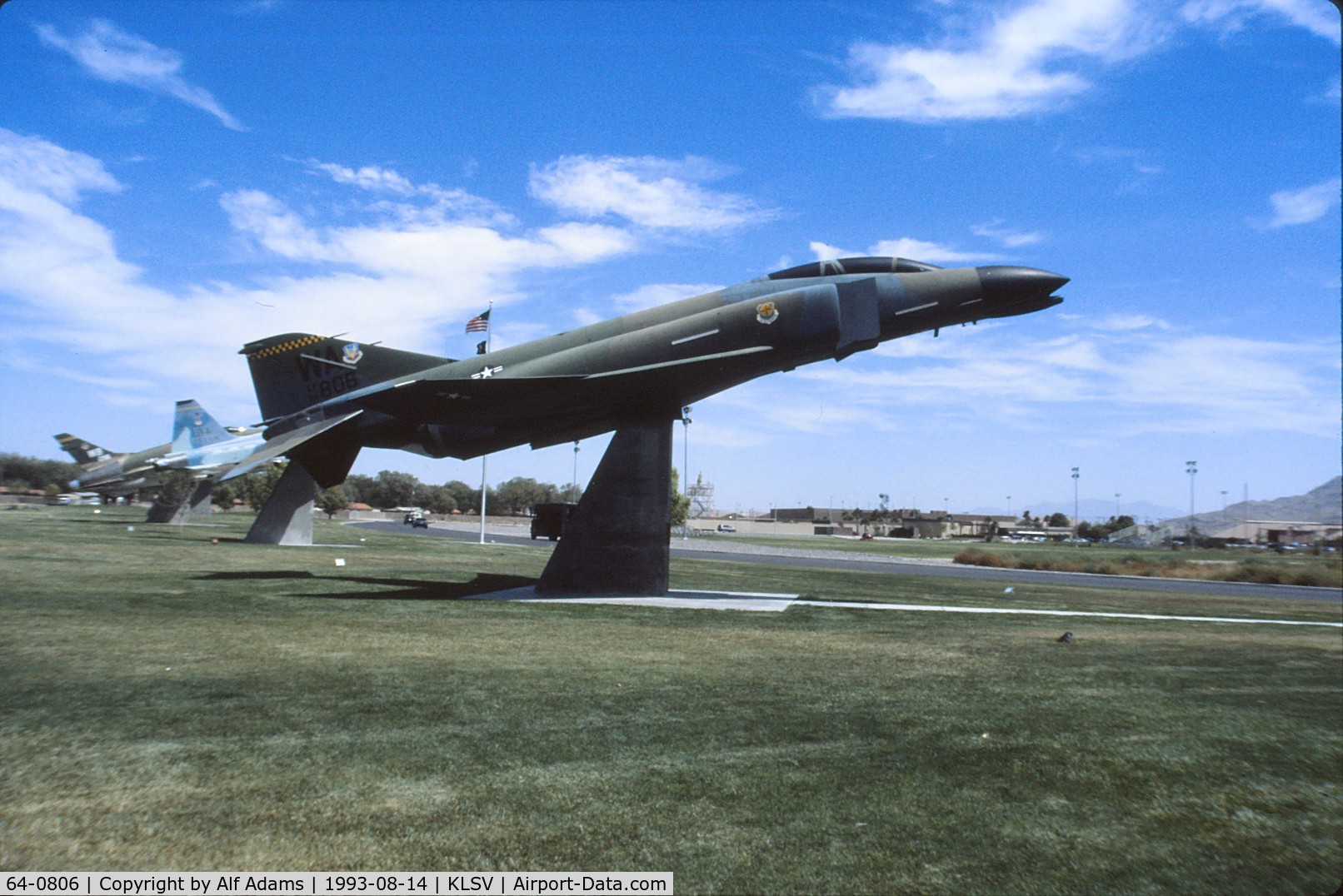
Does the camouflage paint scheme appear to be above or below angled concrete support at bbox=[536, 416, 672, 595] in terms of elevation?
above

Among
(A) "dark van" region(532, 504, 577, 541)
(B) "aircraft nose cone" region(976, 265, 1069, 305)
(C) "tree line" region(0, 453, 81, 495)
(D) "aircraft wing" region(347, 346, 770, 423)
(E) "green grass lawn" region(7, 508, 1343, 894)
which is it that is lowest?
(E) "green grass lawn" region(7, 508, 1343, 894)

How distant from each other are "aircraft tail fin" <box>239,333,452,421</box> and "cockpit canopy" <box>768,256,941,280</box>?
1099 centimetres

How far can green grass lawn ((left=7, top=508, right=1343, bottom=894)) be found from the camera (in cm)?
421

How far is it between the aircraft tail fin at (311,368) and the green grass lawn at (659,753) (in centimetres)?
994

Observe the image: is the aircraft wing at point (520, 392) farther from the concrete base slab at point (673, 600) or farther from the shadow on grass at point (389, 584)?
the concrete base slab at point (673, 600)

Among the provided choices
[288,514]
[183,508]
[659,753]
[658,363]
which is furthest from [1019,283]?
[183,508]

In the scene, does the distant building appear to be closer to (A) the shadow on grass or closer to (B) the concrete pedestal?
(A) the shadow on grass

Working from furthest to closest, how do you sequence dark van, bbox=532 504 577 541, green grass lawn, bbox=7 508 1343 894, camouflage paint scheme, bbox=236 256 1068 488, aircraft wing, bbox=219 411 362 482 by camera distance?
dark van, bbox=532 504 577 541, aircraft wing, bbox=219 411 362 482, camouflage paint scheme, bbox=236 256 1068 488, green grass lawn, bbox=7 508 1343 894

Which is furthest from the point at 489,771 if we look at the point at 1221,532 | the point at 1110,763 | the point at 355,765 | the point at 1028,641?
the point at 1221,532

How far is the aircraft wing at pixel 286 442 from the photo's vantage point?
18.4 metres

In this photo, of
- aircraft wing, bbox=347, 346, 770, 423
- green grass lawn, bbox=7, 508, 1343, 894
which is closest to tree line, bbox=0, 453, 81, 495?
green grass lawn, bbox=7, 508, 1343, 894

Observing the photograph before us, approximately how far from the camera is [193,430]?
1597 inches

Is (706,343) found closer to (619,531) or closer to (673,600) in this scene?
(619,531)

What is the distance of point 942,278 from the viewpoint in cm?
1666
